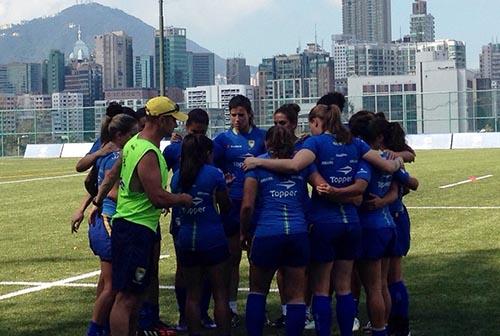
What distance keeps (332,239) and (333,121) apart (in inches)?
37.4

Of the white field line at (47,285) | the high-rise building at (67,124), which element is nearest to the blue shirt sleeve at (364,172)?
the white field line at (47,285)

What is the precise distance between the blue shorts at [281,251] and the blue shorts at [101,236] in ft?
4.08

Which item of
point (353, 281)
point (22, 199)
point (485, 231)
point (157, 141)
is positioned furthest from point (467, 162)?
point (157, 141)

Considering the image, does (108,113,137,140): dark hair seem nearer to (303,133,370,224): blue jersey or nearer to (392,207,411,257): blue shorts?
(303,133,370,224): blue jersey

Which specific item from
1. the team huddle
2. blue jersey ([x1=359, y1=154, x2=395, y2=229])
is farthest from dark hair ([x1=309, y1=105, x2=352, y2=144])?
blue jersey ([x1=359, y1=154, x2=395, y2=229])

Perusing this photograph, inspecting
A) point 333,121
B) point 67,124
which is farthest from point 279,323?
point 67,124

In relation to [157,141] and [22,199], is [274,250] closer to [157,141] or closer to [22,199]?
[157,141]

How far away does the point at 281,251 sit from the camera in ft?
30.4

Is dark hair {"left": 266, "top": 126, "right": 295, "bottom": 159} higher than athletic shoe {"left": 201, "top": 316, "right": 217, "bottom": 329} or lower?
higher

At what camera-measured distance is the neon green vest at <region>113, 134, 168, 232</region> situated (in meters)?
8.76

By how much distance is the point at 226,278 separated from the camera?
9.66 m

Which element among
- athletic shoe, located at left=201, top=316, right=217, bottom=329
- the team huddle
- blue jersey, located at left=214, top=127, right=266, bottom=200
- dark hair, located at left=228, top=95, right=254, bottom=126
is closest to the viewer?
the team huddle

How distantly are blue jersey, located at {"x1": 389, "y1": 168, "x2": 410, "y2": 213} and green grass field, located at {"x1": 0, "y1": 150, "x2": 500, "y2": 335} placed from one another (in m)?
1.15

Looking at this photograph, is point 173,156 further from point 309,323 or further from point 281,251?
point 309,323
